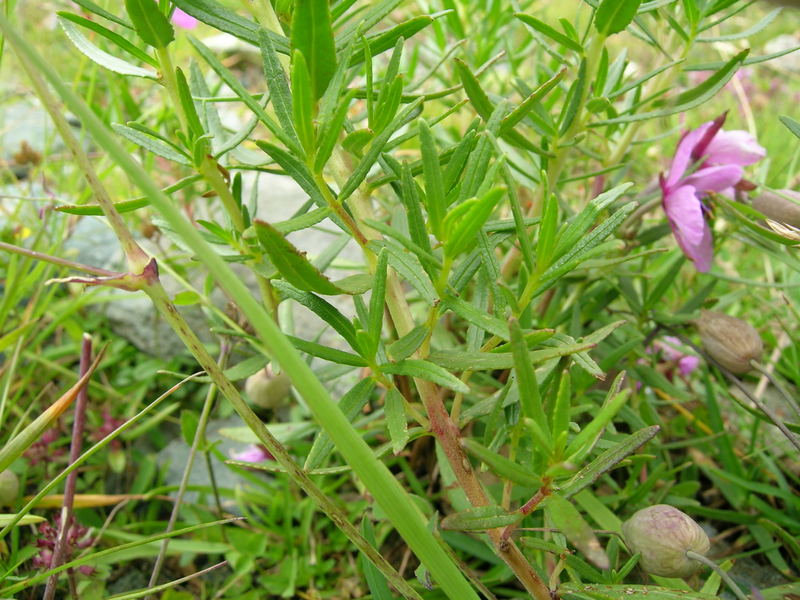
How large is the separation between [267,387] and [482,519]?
59cm

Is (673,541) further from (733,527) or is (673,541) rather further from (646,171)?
(646,171)

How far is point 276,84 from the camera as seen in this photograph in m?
0.69

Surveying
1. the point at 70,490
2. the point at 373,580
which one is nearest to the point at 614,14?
the point at 373,580

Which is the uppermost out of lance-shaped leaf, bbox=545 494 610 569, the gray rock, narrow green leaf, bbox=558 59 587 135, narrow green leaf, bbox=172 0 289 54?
narrow green leaf, bbox=172 0 289 54

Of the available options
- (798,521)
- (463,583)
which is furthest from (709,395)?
(463,583)

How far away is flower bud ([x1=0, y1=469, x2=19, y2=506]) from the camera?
997 millimetres

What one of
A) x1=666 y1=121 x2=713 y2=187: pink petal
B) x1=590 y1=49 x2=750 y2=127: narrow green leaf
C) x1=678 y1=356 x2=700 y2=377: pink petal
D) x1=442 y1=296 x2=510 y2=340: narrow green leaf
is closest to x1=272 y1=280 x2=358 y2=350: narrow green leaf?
x1=442 y1=296 x2=510 y2=340: narrow green leaf

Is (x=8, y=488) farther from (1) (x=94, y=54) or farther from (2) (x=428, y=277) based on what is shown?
(2) (x=428, y=277)

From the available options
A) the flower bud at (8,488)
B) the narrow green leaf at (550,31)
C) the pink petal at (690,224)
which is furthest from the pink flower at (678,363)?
the flower bud at (8,488)

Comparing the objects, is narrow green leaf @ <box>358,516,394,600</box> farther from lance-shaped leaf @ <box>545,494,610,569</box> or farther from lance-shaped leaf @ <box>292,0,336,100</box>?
lance-shaped leaf @ <box>292,0,336,100</box>

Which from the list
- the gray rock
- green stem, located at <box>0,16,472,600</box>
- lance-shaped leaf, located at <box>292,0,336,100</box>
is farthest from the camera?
the gray rock

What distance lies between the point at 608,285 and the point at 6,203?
165 centimetres

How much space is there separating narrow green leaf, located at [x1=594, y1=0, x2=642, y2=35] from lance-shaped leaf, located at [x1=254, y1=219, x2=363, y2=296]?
1.49 ft

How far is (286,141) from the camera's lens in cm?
69
